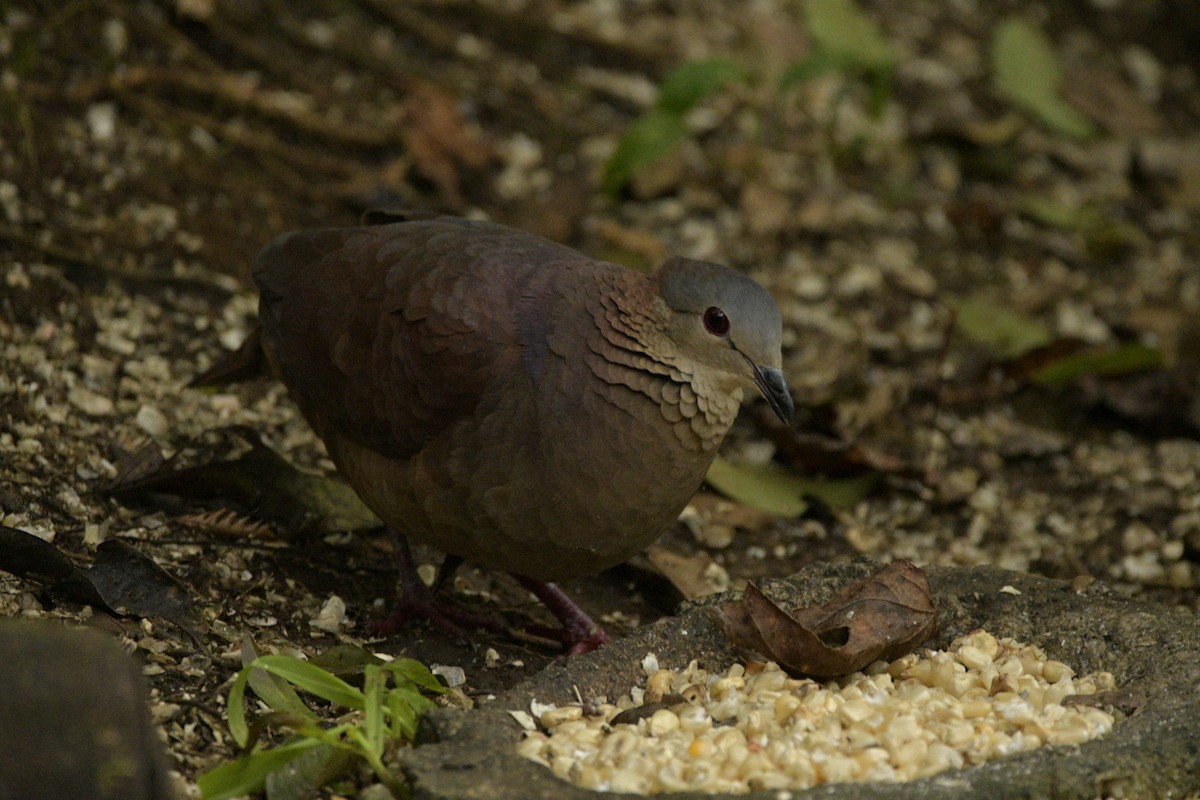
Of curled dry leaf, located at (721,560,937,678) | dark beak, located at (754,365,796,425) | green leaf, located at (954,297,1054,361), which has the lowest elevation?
green leaf, located at (954,297,1054,361)

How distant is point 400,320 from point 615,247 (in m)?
2.28

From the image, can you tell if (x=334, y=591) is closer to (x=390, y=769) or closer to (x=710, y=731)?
(x=390, y=769)

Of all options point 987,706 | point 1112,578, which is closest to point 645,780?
point 987,706

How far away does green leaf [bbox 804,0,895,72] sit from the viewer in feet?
20.3

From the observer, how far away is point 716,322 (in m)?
3.56

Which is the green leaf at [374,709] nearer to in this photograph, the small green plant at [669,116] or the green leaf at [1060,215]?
the small green plant at [669,116]

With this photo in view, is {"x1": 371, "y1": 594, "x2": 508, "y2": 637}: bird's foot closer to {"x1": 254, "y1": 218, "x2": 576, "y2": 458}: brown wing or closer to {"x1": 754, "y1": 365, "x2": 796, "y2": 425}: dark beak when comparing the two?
{"x1": 254, "y1": 218, "x2": 576, "y2": 458}: brown wing

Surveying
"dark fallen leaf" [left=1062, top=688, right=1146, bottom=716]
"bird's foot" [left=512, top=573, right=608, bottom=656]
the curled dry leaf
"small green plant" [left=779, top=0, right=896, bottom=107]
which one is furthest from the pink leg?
"small green plant" [left=779, top=0, right=896, bottom=107]

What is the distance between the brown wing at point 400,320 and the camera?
3.59 metres

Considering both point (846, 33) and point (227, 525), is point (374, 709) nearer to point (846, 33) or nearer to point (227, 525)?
point (227, 525)

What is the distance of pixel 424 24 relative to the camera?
6566 millimetres

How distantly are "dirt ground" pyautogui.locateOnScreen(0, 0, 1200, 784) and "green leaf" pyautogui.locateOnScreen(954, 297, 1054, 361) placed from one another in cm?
4

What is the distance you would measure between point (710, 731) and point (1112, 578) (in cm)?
217

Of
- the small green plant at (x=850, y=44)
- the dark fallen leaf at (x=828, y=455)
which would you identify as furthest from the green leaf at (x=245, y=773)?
the small green plant at (x=850, y=44)
